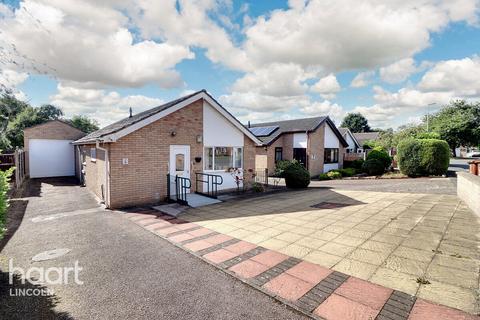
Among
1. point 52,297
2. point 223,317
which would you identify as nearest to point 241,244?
point 223,317

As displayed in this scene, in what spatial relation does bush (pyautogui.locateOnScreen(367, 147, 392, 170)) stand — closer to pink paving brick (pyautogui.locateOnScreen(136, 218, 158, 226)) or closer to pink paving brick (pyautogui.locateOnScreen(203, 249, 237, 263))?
pink paving brick (pyautogui.locateOnScreen(136, 218, 158, 226))

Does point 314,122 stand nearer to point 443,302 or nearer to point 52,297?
point 443,302

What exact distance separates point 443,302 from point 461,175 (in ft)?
28.5

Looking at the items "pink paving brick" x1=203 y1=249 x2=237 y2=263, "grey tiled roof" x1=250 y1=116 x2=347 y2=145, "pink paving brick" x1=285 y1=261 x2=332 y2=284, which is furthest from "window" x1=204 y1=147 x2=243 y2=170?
"grey tiled roof" x1=250 y1=116 x2=347 y2=145

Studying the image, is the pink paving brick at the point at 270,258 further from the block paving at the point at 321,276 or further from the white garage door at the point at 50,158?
the white garage door at the point at 50,158

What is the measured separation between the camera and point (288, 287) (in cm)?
380

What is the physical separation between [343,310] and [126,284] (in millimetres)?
3363

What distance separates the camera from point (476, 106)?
41594 mm

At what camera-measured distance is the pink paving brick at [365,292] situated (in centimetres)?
336

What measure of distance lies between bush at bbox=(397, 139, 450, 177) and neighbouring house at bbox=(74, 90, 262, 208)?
12208 millimetres

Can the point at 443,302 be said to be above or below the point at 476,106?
below

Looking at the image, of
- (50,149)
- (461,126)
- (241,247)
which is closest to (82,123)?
(50,149)

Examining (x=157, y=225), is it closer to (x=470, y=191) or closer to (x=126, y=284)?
(x=126, y=284)

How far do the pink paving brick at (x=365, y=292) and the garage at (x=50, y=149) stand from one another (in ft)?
73.2
